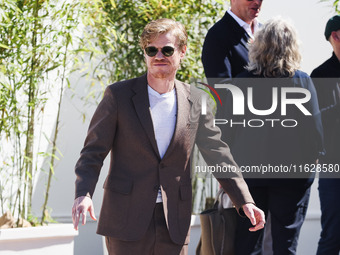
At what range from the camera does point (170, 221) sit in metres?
3.15

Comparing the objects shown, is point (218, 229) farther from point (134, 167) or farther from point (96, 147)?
point (96, 147)

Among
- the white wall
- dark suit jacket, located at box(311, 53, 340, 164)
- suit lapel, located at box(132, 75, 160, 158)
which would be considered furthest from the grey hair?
the white wall

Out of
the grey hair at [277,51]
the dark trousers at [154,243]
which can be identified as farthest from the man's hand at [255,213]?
the grey hair at [277,51]

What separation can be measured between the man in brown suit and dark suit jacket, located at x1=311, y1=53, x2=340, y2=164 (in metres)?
1.25

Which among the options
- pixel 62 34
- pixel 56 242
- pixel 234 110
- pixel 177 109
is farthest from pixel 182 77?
pixel 177 109

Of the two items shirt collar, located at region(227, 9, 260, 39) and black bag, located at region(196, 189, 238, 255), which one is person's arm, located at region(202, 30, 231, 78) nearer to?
shirt collar, located at region(227, 9, 260, 39)

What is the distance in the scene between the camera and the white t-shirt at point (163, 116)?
126 inches

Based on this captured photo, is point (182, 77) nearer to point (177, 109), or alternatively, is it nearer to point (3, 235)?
point (3, 235)

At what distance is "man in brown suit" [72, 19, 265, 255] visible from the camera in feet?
10.2

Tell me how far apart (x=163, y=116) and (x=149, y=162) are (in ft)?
0.67

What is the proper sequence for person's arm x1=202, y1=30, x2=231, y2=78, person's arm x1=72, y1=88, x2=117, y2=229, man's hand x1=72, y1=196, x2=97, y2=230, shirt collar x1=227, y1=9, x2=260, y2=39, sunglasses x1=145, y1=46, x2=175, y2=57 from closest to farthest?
1. man's hand x1=72, y1=196, x2=97, y2=230
2. person's arm x1=72, y1=88, x2=117, y2=229
3. sunglasses x1=145, y1=46, x2=175, y2=57
4. person's arm x1=202, y1=30, x2=231, y2=78
5. shirt collar x1=227, y1=9, x2=260, y2=39

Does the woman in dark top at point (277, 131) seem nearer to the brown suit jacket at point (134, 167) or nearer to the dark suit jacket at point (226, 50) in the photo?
the dark suit jacket at point (226, 50)

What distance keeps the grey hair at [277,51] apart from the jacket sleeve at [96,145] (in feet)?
3.47

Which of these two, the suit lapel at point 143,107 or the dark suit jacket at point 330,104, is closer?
the suit lapel at point 143,107
